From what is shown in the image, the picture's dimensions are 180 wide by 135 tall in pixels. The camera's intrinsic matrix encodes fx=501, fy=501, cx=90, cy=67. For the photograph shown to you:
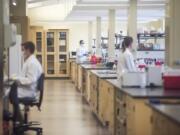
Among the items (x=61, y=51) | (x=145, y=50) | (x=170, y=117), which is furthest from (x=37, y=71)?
(x=61, y=51)

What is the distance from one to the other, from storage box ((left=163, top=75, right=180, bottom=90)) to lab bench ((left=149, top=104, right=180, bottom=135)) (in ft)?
5.80

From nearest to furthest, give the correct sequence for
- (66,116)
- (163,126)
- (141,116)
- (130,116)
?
(163,126)
(141,116)
(130,116)
(66,116)

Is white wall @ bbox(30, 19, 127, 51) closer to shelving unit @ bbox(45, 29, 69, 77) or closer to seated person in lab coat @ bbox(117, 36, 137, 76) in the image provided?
shelving unit @ bbox(45, 29, 69, 77)

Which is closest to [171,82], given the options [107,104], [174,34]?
[174,34]

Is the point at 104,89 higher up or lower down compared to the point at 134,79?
lower down

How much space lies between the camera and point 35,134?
875 centimetres

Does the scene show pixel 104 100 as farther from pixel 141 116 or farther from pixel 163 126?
pixel 163 126

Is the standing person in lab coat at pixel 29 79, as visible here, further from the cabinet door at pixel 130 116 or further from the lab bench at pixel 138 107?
the cabinet door at pixel 130 116

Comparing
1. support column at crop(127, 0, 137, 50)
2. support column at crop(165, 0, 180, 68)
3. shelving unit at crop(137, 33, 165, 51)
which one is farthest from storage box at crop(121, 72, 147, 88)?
shelving unit at crop(137, 33, 165, 51)

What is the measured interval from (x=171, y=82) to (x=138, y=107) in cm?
126

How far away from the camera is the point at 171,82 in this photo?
702 centimetres

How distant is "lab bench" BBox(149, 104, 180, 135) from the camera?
4.17 m

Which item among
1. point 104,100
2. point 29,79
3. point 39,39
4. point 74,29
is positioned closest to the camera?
point 29,79

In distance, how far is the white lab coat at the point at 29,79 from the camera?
319 inches
